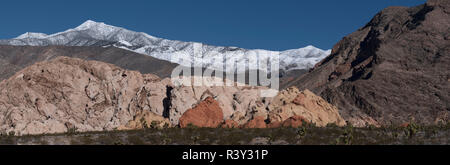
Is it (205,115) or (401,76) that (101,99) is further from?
(401,76)

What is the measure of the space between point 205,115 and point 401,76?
5740cm

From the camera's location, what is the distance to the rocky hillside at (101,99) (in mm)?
58438

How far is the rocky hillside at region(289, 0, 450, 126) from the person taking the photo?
85.9m

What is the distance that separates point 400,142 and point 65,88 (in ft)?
159

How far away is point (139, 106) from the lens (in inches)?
2581

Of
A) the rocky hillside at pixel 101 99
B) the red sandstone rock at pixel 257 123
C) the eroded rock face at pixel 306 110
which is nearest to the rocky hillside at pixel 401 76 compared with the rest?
the eroded rock face at pixel 306 110

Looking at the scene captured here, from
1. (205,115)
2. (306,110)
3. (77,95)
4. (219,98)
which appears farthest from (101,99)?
(306,110)

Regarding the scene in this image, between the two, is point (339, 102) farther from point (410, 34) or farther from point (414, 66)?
point (410, 34)

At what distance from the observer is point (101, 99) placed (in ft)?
226

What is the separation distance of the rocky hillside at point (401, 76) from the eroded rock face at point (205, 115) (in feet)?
82.7

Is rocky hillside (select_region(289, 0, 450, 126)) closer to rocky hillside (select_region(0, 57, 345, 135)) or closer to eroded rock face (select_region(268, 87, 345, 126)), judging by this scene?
eroded rock face (select_region(268, 87, 345, 126))

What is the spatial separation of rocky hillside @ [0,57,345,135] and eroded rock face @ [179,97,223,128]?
8.21 m
